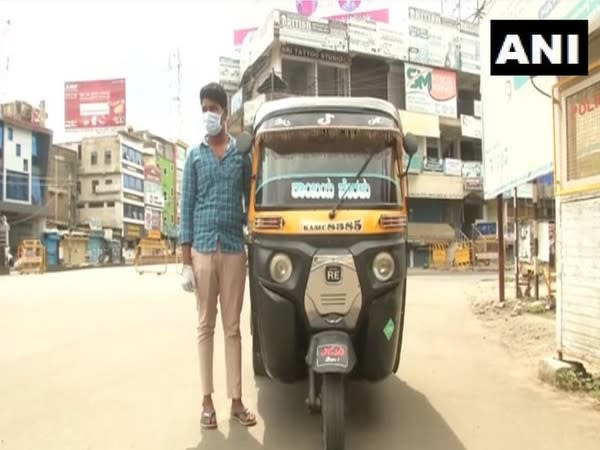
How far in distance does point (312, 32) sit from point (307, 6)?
35.7 ft

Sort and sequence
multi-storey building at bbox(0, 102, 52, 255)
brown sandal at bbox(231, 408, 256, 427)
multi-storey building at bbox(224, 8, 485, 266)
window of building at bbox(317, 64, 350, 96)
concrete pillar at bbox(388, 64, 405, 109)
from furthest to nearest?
multi-storey building at bbox(0, 102, 52, 255), concrete pillar at bbox(388, 64, 405, 109), window of building at bbox(317, 64, 350, 96), multi-storey building at bbox(224, 8, 485, 266), brown sandal at bbox(231, 408, 256, 427)

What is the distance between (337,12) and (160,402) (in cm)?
3856

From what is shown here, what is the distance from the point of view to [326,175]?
153 inches

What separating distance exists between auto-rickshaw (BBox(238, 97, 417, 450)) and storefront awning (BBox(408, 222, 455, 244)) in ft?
89.0

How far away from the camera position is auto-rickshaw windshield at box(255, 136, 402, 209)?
381 centimetres

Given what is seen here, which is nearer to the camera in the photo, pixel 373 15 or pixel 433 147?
pixel 433 147

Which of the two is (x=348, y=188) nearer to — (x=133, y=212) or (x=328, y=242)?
(x=328, y=242)

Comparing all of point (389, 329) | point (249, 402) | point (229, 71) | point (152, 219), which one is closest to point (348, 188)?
point (389, 329)

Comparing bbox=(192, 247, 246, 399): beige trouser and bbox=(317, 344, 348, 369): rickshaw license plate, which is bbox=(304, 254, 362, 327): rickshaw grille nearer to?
bbox=(317, 344, 348, 369): rickshaw license plate

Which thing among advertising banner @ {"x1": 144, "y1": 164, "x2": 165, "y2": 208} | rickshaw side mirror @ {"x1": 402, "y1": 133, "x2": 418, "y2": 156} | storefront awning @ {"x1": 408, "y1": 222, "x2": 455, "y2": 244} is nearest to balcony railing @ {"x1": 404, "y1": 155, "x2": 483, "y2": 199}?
storefront awning @ {"x1": 408, "y1": 222, "x2": 455, "y2": 244}

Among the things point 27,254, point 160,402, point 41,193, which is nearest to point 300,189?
point 160,402

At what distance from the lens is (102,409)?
455 centimetres

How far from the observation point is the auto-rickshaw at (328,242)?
3535 mm

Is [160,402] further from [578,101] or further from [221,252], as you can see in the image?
[578,101]
